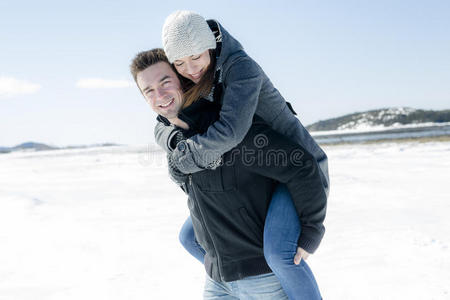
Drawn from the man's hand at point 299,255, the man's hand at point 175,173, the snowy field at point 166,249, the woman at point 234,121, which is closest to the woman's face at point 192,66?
the woman at point 234,121

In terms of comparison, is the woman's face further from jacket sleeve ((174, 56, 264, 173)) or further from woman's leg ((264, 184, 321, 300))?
woman's leg ((264, 184, 321, 300))

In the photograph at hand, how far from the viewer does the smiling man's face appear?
1.67m

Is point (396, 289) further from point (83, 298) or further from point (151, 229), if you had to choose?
point (151, 229)

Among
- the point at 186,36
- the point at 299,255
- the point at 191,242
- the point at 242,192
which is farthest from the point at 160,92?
the point at 299,255

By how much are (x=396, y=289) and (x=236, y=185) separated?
87.6 inches

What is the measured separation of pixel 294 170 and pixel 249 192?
0.21 meters

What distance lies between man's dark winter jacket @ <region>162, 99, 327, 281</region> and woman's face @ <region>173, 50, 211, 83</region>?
234mm

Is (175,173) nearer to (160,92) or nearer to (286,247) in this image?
(160,92)

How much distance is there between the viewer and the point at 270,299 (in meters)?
1.55

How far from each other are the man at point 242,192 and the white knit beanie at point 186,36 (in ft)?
0.67

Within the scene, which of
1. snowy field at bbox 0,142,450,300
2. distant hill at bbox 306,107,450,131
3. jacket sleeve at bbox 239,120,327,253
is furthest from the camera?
distant hill at bbox 306,107,450,131

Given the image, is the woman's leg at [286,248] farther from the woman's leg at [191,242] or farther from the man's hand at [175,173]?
the woman's leg at [191,242]

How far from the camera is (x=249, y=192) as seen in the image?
1.52m

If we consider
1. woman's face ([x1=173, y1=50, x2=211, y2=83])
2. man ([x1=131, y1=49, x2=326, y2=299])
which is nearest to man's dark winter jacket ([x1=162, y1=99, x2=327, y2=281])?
man ([x1=131, y1=49, x2=326, y2=299])
